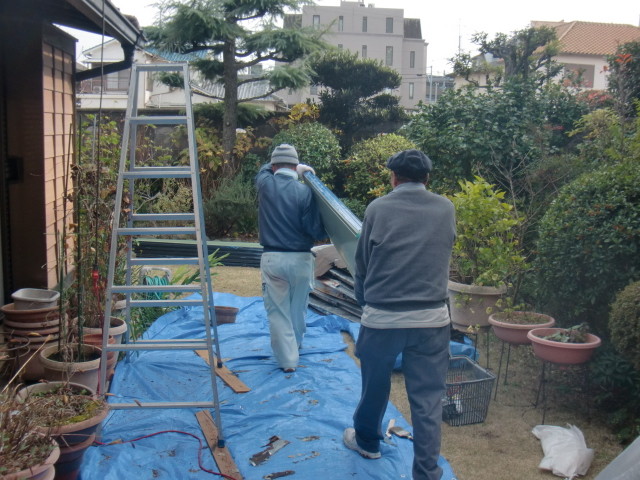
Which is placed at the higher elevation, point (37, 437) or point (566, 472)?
point (37, 437)

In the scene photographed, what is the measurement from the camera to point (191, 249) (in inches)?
382

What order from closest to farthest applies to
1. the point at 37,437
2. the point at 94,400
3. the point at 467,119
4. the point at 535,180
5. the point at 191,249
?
the point at 37,437 < the point at 94,400 < the point at 535,180 < the point at 467,119 < the point at 191,249

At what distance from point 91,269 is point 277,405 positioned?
1628mm

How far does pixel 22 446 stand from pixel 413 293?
1.82 meters

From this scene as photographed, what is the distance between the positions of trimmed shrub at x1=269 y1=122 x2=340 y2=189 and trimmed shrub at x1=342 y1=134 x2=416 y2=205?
1.16 feet

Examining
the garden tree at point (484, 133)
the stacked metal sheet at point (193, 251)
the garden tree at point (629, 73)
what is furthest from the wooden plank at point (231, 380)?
the garden tree at point (629, 73)

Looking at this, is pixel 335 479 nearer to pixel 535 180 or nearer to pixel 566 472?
pixel 566 472

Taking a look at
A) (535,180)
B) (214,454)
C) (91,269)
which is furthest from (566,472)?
(535,180)

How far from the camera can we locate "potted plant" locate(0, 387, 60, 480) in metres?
2.22

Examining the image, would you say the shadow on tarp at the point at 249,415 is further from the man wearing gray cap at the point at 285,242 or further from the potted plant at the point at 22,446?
the potted plant at the point at 22,446

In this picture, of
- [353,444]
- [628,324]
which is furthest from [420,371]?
[628,324]

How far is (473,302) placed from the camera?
5195mm

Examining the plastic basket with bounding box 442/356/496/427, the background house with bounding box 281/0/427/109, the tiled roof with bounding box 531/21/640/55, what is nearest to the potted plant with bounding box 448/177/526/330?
the plastic basket with bounding box 442/356/496/427

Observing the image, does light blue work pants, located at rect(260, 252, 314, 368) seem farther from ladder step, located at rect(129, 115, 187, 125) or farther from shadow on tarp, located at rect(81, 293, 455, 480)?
ladder step, located at rect(129, 115, 187, 125)
